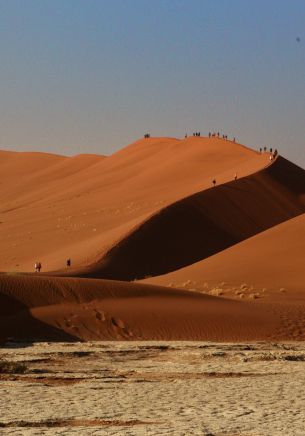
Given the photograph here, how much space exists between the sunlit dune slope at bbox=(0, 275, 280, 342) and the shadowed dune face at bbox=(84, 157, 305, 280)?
63.3ft

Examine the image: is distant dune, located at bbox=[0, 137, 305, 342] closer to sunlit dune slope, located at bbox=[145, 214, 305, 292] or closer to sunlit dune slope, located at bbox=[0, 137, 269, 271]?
sunlit dune slope, located at bbox=[145, 214, 305, 292]

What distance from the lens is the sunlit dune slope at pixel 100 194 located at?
199ft

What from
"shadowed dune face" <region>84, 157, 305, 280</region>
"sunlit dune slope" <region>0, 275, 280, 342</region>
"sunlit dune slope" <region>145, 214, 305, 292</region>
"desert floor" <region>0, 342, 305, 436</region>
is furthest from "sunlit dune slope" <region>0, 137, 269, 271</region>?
"desert floor" <region>0, 342, 305, 436</region>

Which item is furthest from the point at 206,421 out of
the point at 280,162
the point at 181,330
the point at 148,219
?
the point at 280,162

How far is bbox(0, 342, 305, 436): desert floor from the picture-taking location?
10.6 metres

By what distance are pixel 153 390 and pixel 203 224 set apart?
45892mm

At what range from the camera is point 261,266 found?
40.9 m

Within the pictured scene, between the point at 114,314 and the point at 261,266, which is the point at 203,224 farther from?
the point at 114,314

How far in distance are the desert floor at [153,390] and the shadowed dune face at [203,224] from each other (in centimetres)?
2786

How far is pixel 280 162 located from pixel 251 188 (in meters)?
11.5

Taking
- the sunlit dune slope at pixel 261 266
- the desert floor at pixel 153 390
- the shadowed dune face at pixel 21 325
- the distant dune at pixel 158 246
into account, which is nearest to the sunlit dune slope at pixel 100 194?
the distant dune at pixel 158 246

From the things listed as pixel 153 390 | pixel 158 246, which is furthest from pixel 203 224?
pixel 153 390

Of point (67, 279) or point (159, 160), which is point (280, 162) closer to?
point (159, 160)

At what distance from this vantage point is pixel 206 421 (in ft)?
35.5
